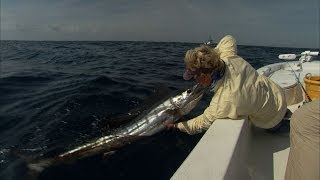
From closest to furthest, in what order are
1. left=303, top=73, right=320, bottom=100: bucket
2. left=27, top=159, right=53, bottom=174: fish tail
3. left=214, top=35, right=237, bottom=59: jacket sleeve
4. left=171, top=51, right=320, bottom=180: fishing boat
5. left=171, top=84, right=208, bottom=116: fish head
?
left=171, top=51, right=320, bottom=180: fishing boat < left=214, top=35, right=237, bottom=59: jacket sleeve < left=171, top=84, right=208, bottom=116: fish head < left=27, top=159, right=53, bottom=174: fish tail < left=303, top=73, right=320, bottom=100: bucket

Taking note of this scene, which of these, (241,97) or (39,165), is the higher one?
(241,97)

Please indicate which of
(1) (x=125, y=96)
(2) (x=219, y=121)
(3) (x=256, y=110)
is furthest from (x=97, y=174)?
(1) (x=125, y=96)

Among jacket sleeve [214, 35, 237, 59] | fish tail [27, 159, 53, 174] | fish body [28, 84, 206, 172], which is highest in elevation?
jacket sleeve [214, 35, 237, 59]

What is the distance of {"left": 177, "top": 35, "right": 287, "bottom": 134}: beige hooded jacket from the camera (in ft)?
9.84

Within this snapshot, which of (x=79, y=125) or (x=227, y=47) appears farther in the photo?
(x=79, y=125)

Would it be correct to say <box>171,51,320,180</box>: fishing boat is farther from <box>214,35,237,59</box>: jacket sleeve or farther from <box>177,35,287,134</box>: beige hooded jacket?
<box>214,35,237,59</box>: jacket sleeve

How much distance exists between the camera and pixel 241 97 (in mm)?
2986

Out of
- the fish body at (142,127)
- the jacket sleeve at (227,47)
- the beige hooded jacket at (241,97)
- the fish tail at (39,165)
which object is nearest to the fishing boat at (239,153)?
the beige hooded jacket at (241,97)

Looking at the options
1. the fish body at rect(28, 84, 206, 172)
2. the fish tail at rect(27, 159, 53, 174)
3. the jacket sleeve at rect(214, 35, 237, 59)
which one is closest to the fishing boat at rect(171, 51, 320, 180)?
the jacket sleeve at rect(214, 35, 237, 59)

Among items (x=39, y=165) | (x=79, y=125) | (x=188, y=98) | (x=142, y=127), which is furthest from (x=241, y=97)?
(x=79, y=125)

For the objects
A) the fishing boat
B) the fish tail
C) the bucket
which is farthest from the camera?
the bucket

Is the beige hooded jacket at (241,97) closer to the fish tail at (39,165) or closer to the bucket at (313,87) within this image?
the bucket at (313,87)

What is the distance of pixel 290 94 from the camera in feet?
15.2

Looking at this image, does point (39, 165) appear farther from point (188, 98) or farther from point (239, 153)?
point (239, 153)
